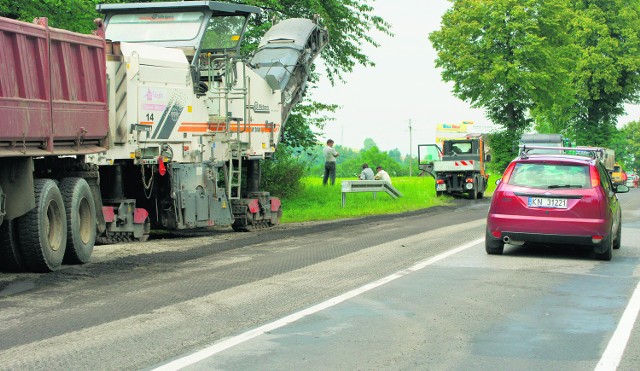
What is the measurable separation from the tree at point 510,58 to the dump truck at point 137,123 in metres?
35.6

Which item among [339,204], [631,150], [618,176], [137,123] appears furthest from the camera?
[631,150]

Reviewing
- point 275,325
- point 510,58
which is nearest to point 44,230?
point 275,325

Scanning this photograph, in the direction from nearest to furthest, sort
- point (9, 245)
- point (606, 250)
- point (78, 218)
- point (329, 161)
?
point (9, 245) → point (78, 218) → point (606, 250) → point (329, 161)

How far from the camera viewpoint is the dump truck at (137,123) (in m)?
12.6

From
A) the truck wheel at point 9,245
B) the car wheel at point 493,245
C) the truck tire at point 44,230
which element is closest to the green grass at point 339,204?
the car wheel at point 493,245

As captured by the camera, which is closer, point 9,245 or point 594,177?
point 9,245

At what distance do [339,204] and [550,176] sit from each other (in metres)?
16.0

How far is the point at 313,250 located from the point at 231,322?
21.8 ft

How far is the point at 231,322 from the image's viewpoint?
346 inches

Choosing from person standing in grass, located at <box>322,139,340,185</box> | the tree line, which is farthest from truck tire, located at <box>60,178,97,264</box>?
the tree line

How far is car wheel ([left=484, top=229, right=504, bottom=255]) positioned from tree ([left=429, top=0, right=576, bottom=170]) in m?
43.2

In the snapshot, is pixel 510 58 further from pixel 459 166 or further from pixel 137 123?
pixel 137 123

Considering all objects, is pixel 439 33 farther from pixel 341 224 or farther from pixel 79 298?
pixel 79 298

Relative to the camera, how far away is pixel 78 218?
13.9 meters
